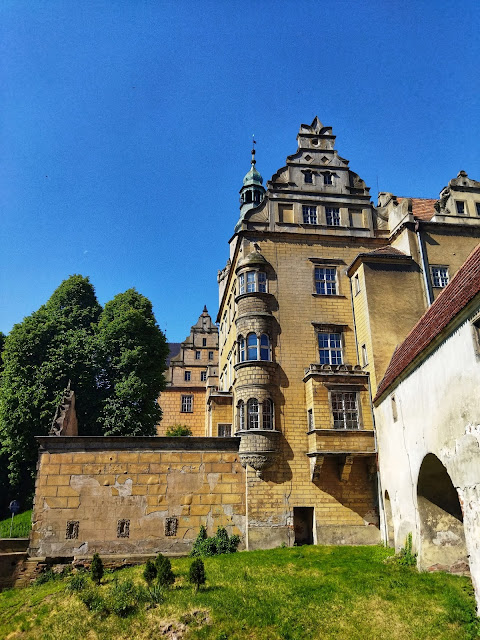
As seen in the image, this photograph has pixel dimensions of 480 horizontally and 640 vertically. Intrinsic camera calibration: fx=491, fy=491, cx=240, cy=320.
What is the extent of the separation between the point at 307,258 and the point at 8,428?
20322 mm

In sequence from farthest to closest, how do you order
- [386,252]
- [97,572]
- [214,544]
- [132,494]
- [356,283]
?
[356,283], [386,252], [132,494], [214,544], [97,572]

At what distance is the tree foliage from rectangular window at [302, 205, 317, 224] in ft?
44.7

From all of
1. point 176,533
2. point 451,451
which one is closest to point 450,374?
point 451,451

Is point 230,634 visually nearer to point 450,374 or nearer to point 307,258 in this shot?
point 450,374

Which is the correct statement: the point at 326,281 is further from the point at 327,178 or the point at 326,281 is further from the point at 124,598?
the point at 124,598

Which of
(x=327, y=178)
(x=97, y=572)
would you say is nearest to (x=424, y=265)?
(x=327, y=178)

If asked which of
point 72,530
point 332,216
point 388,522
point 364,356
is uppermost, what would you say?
point 332,216

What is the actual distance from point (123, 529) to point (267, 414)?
824cm

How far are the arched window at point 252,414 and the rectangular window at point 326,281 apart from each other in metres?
7.16

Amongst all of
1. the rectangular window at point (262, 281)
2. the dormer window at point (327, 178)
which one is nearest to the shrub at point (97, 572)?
the rectangular window at point (262, 281)

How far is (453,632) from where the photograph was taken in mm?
11461

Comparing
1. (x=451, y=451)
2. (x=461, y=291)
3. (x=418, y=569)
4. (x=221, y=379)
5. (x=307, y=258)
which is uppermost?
(x=307, y=258)

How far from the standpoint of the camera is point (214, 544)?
2152 centimetres

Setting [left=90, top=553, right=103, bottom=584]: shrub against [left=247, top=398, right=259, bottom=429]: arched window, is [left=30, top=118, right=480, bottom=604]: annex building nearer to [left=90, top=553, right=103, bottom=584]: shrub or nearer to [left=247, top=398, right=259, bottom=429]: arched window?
[left=247, top=398, right=259, bottom=429]: arched window
